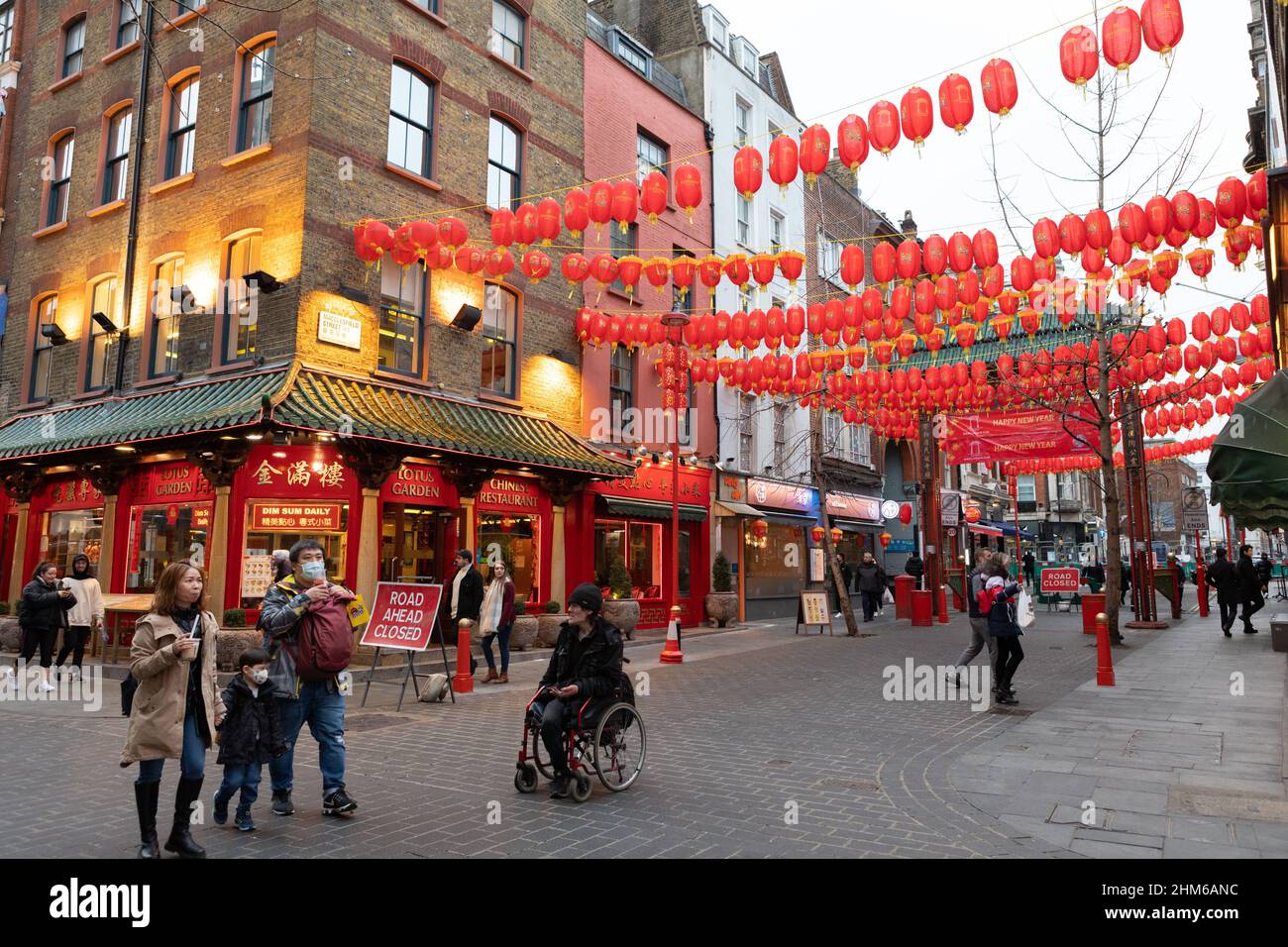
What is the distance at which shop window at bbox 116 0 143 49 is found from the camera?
17578 millimetres

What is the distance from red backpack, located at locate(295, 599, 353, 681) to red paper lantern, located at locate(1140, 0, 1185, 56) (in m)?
9.39

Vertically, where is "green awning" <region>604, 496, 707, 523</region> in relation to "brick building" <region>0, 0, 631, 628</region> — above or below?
below

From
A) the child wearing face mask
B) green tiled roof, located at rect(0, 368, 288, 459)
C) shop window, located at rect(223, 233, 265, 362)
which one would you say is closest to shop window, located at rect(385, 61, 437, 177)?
shop window, located at rect(223, 233, 265, 362)

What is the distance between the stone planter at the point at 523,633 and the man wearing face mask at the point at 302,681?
994 cm

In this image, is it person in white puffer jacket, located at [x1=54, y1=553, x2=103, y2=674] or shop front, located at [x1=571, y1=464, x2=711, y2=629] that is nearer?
person in white puffer jacket, located at [x1=54, y1=553, x2=103, y2=674]

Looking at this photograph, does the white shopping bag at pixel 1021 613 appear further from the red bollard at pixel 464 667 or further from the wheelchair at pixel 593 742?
the red bollard at pixel 464 667

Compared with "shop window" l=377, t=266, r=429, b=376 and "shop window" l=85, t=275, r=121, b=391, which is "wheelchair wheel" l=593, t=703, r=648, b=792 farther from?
"shop window" l=85, t=275, r=121, b=391

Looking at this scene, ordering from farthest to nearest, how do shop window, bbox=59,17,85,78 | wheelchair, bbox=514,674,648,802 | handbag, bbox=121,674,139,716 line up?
shop window, bbox=59,17,85,78
wheelchair, bbox=514,674,648,802
handbag, bbox=121,674,139,716

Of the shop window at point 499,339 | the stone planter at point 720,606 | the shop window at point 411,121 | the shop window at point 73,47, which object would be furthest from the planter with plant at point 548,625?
the shop window at point 73,47

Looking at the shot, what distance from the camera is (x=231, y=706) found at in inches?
220

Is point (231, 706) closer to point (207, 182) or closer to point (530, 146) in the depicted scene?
point (207, 182)

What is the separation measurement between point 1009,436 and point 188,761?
22940mm

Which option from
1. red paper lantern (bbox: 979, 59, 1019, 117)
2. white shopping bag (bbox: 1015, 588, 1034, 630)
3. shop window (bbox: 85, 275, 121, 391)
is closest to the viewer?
red paper lantern (bbox: 979, 59, 1019, 117)

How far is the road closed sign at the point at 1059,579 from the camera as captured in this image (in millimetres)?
25750
